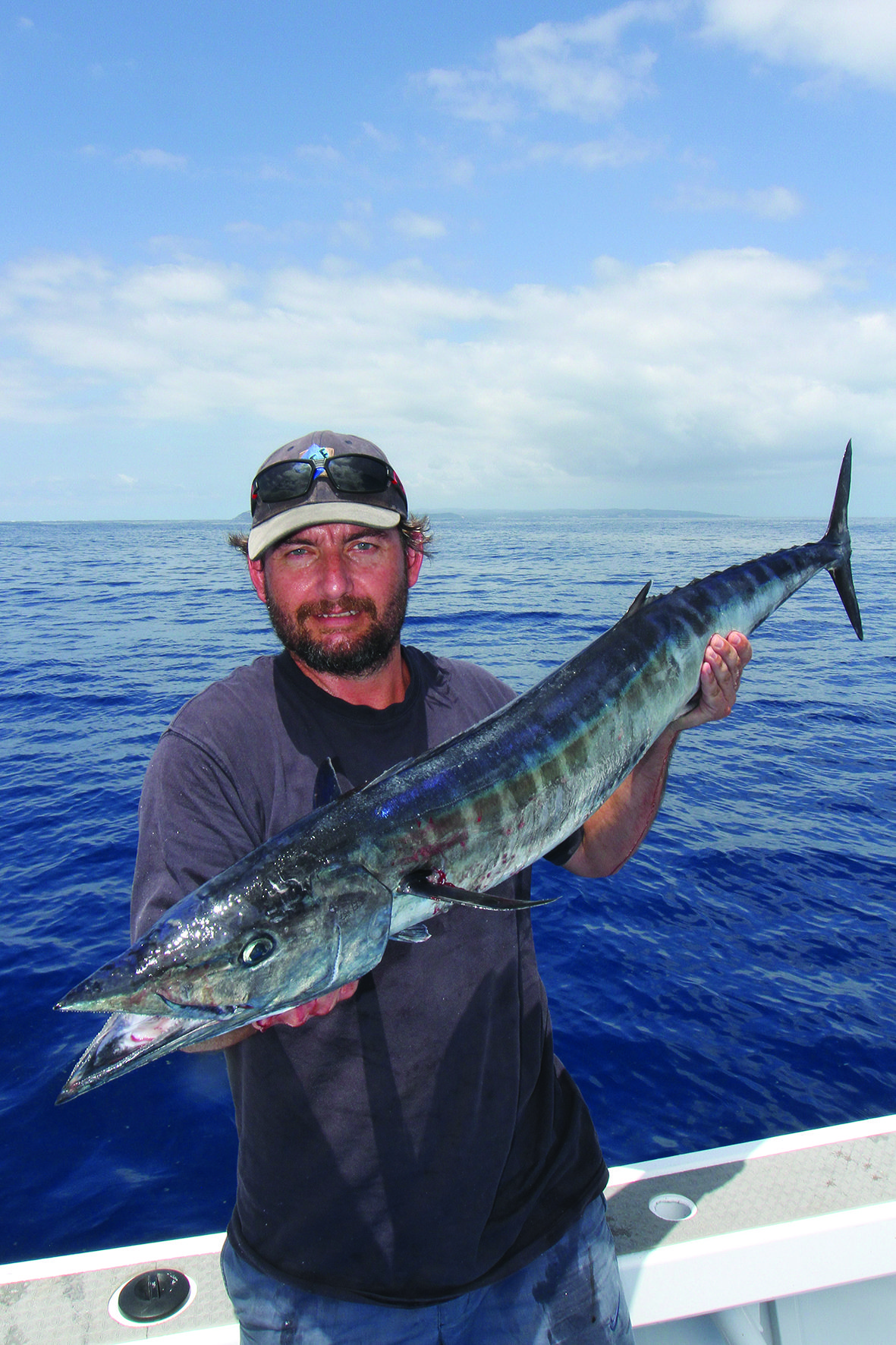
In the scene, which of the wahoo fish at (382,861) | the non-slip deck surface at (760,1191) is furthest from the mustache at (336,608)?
the non-slip deck surface at (760,1191)

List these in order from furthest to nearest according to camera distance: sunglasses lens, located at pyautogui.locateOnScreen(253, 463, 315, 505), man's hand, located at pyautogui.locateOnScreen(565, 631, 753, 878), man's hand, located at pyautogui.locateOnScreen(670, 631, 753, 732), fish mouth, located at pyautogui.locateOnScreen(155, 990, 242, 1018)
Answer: man's hand, located at pyautogui.locateOnScreen(670, 631, 753, 732), man's hand, located at pyautogui.locateOnScreen(565, 631, 753, 878), sunglasses lens, located at pyautogui.locateOnScreen(253, 463, 315, 505), fish mouth, located at pyautogui.locateOnScreen(155, 990, 242, 1018)

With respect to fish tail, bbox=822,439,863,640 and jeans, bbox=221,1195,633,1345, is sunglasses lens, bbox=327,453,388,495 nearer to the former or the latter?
jeans, bbox=221,1195,633,1345

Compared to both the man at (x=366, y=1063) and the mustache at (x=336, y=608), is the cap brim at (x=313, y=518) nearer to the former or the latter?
the man at (x=366, y=1063)

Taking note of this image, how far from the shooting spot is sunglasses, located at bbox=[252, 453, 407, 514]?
2.87 metres

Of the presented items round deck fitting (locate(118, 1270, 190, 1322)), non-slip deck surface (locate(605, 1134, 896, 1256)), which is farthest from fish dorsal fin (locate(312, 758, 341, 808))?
non-slip deck surface (locate(605, 1134, 896, 1256))

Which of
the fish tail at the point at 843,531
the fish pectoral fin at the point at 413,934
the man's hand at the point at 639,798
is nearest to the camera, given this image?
the fish pectoral fin at the point at 413,934

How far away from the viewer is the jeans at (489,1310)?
233 cm

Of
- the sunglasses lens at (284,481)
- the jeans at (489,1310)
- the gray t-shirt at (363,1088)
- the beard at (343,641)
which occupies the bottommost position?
the jeans at (489,1310)

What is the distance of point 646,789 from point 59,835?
30.2ft

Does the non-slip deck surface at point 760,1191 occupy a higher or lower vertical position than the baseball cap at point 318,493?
lower

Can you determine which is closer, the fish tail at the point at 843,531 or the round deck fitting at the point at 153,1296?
the round deck fitting at the point at 153,1296

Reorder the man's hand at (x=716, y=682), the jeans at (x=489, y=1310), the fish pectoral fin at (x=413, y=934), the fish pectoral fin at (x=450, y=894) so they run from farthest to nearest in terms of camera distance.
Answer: the man's hand at (x=716, y=682) < the jeans at (x=489, y=1310) < the fish pectoral fin at (x=413, y=934) < the fish pectoral fin at (x=450, y=894)

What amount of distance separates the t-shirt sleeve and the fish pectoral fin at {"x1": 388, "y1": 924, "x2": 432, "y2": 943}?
0.54 m

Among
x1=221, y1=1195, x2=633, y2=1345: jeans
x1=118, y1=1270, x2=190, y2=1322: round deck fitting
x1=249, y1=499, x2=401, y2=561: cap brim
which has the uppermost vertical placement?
x1=249, y1=499, x2=401, y2=561: cap brim
